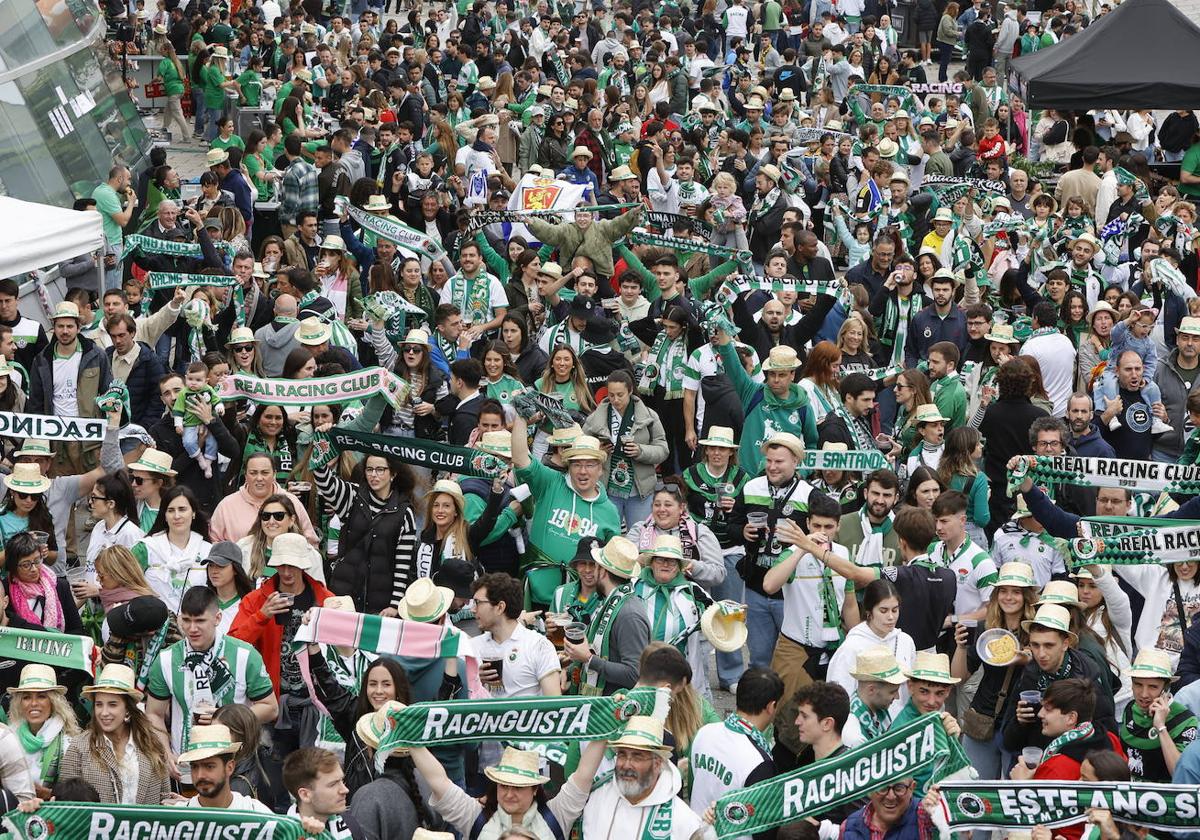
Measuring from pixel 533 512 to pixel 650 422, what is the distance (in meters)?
1.37

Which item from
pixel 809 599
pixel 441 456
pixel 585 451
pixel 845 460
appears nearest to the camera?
pixel 809 599

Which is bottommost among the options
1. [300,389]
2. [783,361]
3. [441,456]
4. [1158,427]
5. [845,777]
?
[1158,427]

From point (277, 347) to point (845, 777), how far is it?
7123 mm

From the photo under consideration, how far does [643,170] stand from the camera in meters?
19.3

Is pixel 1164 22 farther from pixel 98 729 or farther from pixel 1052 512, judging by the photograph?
pixel 98 729

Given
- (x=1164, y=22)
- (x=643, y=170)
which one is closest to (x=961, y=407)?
(x=643, y=170)

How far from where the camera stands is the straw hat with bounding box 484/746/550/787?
663cm

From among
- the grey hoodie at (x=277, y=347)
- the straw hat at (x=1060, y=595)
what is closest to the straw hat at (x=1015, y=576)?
the straw hat at (x=1060, y=595)

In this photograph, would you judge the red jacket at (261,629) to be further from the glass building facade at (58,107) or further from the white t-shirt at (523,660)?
the glass building facade at (58,107)

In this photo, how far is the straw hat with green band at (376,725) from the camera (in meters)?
6.86

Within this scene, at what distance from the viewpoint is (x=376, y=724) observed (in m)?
7.01

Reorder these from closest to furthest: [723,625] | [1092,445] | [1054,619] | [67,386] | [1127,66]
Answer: [1054,619] < [723,625] < [1092,445] < [67,386] < [1127,66]

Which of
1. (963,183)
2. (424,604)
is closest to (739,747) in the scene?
(424,604)

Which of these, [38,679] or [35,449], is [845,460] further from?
[38,679]
